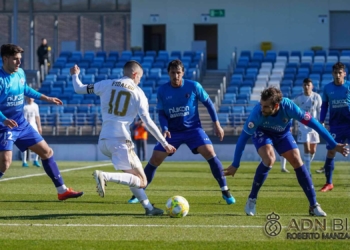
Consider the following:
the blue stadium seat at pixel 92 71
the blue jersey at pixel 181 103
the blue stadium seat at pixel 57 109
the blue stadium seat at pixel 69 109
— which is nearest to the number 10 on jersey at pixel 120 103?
the blue jersey at pixel 181 103

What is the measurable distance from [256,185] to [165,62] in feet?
86.7

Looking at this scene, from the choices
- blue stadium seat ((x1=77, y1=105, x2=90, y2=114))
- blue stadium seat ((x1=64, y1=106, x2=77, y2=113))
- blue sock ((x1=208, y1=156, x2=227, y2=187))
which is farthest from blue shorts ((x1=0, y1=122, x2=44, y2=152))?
blue stadium seat ((x1=64, y1=106, x2=77, y2=113))

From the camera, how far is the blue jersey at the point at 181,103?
13.1 metres

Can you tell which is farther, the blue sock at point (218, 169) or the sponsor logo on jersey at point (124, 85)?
the blue sock at point (218, 169)

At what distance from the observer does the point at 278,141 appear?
36.3 ft

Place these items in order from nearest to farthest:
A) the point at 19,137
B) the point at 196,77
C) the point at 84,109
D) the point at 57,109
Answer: the point at 19,137, the point at 84,109, the point at 57,109, the point at 196,77

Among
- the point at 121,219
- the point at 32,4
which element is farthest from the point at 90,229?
the point at 32,4

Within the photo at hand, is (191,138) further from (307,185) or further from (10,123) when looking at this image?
(10,123)

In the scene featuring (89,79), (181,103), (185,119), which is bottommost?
(185,119)

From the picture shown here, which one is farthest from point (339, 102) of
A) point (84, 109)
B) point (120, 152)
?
point (84, 109)

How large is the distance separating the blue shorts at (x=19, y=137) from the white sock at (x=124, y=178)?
8.40 ft

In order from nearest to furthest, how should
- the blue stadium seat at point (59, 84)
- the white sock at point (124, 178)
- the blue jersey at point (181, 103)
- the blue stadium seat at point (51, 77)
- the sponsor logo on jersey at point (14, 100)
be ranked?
the white sock at point (124, 178) < the sponsor logo on jersey at point (14, 100) < the blue jersey at point (181, 103) < the blue stadium seat at point (59, 84) < the blue stadium seat at point (51, 77)

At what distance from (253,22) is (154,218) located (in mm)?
29808

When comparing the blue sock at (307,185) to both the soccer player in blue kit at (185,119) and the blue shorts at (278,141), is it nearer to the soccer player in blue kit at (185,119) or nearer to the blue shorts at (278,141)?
the blue shorts at (278,141)
